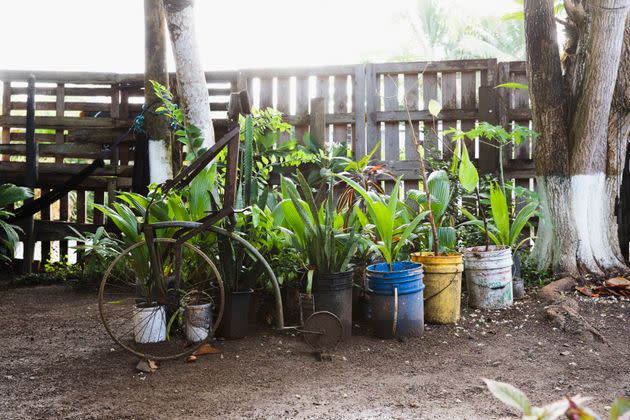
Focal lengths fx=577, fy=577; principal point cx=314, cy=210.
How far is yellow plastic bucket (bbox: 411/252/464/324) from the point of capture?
3697 mm

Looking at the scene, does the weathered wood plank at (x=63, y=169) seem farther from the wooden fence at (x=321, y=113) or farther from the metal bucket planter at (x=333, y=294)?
the metal bucket planter at (x=333, y=294)

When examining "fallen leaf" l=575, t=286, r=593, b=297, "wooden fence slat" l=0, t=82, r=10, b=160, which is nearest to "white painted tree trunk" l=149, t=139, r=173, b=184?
"wooden fence slat" l=0, t=82, r=10, b=160

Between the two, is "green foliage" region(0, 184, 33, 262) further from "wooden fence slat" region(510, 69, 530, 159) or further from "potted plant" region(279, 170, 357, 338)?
"wooden fence slat" region(510, 69, 530, 159)

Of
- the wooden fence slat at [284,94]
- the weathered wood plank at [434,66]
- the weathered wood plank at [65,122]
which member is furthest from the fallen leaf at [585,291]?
the weathered wood plank at [65,122]

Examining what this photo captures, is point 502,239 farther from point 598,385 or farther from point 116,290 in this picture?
point 116,290

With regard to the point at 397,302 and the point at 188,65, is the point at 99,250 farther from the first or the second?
the point at 397,302

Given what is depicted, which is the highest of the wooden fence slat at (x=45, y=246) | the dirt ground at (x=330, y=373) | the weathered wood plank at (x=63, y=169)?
the weathered wood plank at (x=63, y=169)

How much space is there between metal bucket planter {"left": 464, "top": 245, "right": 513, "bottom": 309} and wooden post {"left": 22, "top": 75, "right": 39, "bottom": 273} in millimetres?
4400

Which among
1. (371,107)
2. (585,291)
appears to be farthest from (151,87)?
(585,291)

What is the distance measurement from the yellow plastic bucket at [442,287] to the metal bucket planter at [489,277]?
0.86ft

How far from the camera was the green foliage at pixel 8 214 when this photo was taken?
213 inches

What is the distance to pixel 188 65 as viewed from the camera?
4.41 meters

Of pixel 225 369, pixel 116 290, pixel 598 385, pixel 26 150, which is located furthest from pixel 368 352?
pixel 26 150

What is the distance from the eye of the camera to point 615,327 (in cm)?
356
